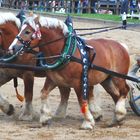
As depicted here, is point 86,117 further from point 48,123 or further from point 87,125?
point 48,123

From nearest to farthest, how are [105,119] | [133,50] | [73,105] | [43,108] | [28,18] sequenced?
1. [28,18]
2. [43,108]
3. [105,119]
4. [73,105]
5. [133,50]

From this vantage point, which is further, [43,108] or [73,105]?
[73,105]

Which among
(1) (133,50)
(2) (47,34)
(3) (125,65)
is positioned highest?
(2) (47,34)

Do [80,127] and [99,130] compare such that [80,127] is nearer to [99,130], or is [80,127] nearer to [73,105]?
[99,130]

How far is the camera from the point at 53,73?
814 centimetres

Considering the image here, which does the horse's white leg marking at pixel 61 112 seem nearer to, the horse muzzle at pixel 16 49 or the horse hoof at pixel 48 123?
the horse hoof at pixel 48 123

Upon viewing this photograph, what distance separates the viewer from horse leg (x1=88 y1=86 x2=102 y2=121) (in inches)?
356

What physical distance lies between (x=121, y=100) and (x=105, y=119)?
0.62m

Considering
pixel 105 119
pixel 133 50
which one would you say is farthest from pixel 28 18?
pixel 133 50

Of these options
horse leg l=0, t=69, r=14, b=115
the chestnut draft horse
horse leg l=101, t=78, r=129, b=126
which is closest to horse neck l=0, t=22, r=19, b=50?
the chestnut draft horse

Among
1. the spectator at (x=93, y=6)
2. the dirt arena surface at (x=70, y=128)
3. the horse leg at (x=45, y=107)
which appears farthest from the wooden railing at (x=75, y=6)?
the horse leg at (x=45, y=107)

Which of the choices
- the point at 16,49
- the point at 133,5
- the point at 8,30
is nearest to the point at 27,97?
the point at 8,30

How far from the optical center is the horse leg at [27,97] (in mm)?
9070

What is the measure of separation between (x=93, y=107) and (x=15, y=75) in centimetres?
129
